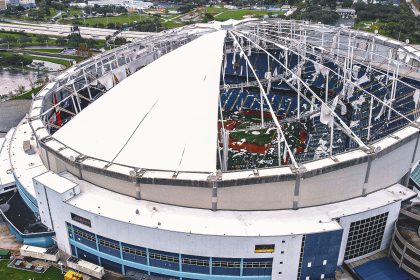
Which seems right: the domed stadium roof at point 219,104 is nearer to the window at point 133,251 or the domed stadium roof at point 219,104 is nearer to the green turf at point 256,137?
the green turf at point 256,137

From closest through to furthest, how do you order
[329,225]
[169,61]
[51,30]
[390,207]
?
[329,225], [390,207], [169,61], [51,30]

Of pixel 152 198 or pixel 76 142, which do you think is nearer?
pixel 152 198

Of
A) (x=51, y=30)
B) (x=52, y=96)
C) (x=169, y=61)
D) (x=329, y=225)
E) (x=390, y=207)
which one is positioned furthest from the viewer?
(x=51, y=30)

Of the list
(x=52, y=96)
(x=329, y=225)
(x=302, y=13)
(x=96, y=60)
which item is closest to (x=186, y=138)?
(x=329, y=225)

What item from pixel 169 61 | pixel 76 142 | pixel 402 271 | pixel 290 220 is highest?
pixel 169 61

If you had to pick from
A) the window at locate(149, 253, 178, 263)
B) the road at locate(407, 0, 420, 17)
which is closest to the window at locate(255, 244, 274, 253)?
the window at locate(149, 253, 178, 263)

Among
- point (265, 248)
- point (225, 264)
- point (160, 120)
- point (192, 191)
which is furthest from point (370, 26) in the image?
point (225, 264)

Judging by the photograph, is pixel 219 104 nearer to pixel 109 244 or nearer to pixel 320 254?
pixel 109 244

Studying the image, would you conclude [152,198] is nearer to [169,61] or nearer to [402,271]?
[169,61]
